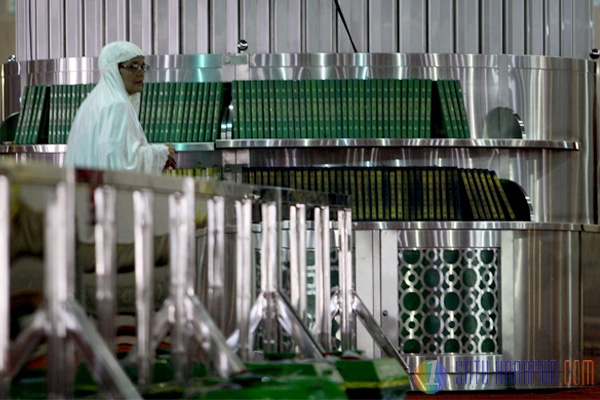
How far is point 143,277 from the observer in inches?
111

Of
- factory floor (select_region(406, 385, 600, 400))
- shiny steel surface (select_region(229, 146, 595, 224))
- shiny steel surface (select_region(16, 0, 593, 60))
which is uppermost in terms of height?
shiny steel surface (select_region(16, 0, 593, 60))

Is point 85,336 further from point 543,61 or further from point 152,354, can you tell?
point 543,61

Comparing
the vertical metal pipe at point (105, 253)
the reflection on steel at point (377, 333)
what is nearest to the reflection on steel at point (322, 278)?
the reflection on steel at point (377, 333)

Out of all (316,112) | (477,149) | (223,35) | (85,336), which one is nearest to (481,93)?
(477,149)

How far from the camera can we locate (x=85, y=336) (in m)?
2.43

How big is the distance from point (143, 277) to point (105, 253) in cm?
20

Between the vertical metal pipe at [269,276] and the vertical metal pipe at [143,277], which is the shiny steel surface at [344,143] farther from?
the vertical metal pipe at [143,277]

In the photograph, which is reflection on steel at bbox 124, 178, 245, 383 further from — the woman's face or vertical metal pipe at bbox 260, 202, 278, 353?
the woman's face

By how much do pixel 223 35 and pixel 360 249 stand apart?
1.38 m

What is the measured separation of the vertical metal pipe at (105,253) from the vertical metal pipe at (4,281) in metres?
0.30

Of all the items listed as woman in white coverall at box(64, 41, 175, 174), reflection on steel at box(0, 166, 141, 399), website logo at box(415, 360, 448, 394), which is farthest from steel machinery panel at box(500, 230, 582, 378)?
reflection on steel at box(0, 166, 141, 399)

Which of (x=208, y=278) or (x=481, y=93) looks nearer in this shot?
(x=208, y=278)

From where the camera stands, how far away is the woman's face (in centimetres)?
509

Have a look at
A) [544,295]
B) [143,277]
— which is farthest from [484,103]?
[143,277]
